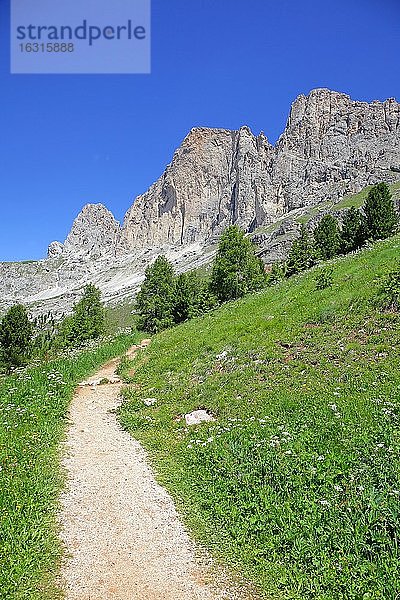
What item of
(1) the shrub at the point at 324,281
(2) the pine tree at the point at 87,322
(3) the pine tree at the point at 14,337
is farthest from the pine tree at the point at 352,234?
(3) the pine tree at the point at 14,337

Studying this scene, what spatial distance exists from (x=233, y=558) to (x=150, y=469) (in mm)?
4717

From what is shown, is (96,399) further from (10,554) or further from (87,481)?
(10,554)

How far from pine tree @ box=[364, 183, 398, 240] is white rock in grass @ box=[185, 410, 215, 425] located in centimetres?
5181

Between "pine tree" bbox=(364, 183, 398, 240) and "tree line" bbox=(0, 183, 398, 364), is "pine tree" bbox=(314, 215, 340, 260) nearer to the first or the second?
"tree line" bbox=(0, 183, 398, 364)

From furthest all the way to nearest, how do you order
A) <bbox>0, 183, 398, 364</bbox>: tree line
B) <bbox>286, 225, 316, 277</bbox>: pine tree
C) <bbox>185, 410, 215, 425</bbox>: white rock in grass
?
<bbox>286, 225, 316, 277</bbox>: pine tree → <bbox>0, 183, 398, 364</bbox>: tree line → <bbox>185, 410, 215, 425</bbox>: white rock in grass

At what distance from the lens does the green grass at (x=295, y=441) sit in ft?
24.8

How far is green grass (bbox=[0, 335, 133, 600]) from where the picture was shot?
24.4 ft

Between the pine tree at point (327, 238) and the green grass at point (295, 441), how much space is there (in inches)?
2127

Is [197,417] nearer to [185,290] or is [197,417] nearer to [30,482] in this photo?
[30,482]

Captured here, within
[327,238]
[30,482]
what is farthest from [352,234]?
[30,482]

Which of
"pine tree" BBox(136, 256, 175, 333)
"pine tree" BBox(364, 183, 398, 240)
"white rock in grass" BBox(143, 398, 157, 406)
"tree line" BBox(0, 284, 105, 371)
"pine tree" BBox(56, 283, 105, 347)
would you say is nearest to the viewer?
"white rock in grass" BBox(143, 398, 157, 406)

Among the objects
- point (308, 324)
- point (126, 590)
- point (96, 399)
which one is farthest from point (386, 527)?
point (96, 399)

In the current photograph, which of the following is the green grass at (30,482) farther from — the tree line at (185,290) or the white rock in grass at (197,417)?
the tree line at (185,290)

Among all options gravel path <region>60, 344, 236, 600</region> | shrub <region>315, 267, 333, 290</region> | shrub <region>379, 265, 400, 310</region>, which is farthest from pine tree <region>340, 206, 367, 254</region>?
gravel path <region>60, 344, 236, 600</region>
